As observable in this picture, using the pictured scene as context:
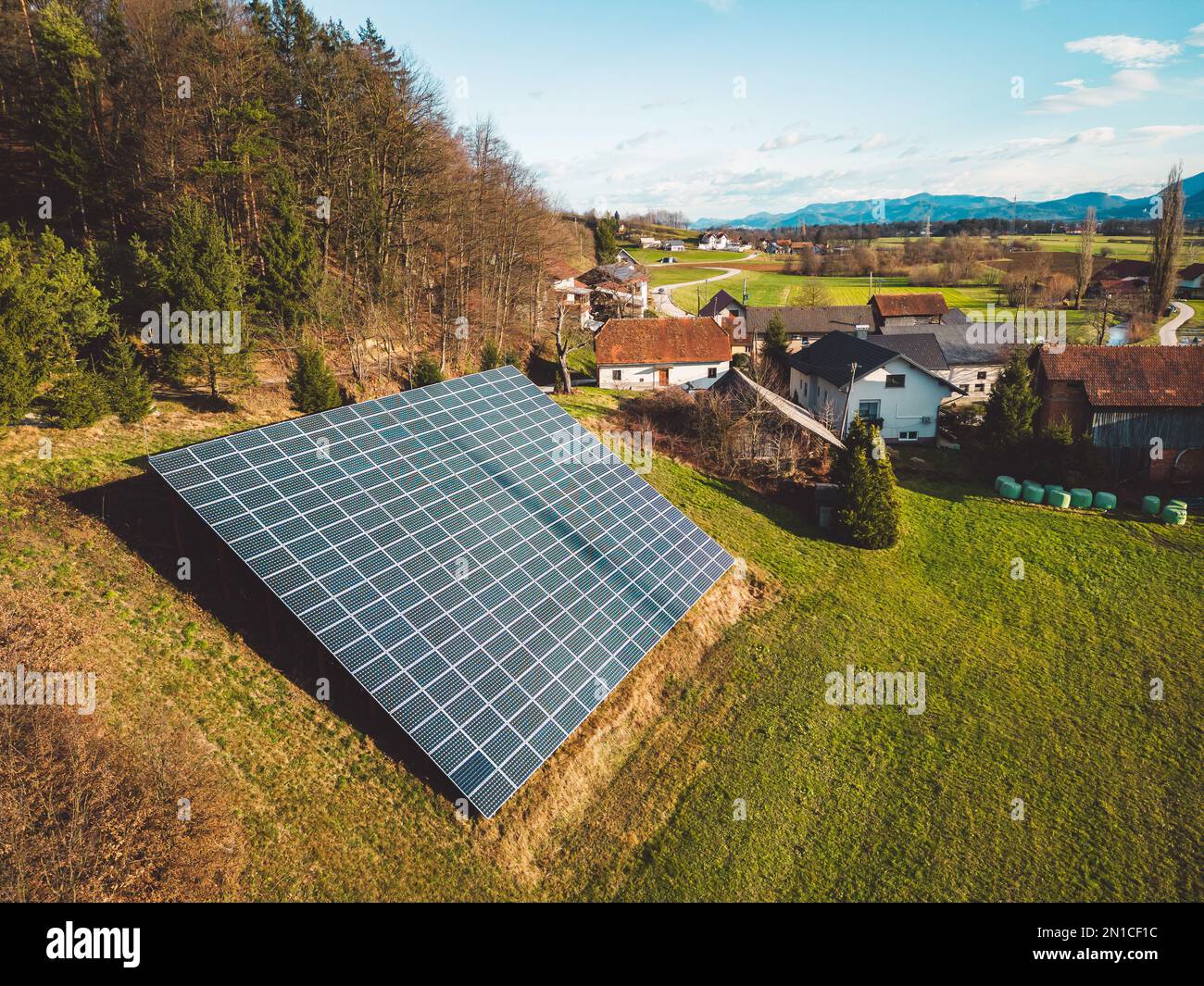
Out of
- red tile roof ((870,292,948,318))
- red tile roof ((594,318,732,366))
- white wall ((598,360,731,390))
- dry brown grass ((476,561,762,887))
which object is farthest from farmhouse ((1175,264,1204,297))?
dry brown grass ((476,561,762,887))

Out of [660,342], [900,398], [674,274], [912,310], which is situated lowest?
[900,398]

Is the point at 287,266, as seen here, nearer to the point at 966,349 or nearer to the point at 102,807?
the point at 102,807

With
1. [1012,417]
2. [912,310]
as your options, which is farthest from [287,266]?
[912,310]

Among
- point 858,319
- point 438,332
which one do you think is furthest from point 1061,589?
point 858,319

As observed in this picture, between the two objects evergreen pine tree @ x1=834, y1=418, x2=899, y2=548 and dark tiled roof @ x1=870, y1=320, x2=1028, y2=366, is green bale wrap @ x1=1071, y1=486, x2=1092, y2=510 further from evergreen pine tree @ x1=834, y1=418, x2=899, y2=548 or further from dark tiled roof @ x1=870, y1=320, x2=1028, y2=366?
dark tiled roof @ x1=870, y1=320, x2=1028, y2=366
